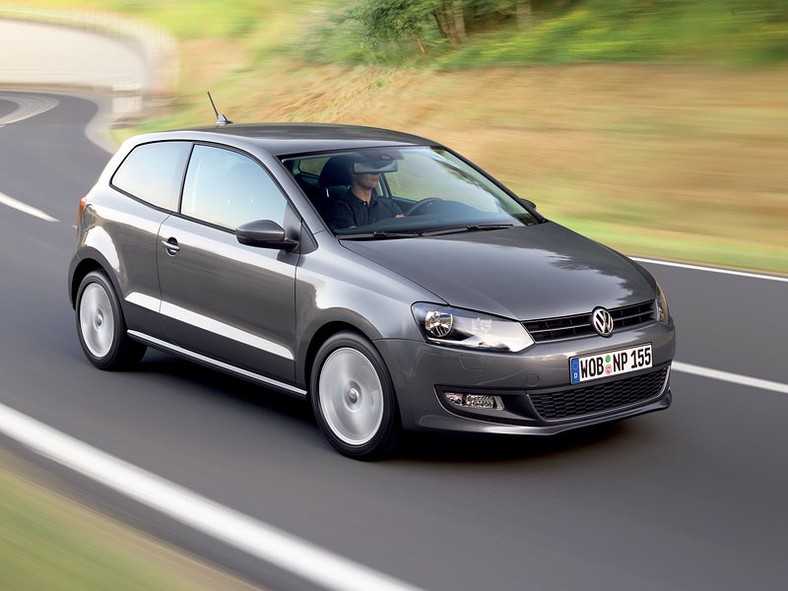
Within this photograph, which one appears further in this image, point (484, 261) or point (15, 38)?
point (15, 38)

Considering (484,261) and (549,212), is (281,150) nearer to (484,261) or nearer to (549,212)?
(484,261)

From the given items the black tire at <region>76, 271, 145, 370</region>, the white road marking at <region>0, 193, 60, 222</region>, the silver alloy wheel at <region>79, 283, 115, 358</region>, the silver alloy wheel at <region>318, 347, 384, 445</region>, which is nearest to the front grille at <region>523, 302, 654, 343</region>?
the silver alloy wheel at <region>318, 347, 384, 445</region>

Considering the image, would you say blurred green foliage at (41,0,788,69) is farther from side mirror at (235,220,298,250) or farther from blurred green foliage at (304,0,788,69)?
side mirror at (235,220,298,250)

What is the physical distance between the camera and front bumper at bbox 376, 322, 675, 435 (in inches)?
228

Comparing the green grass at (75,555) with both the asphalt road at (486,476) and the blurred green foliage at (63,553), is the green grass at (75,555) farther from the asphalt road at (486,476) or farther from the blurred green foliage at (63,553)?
the asphalt road at (486,476)

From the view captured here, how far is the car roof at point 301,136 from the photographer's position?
7.14 meters

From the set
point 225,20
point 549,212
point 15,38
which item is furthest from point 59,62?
point 549,212

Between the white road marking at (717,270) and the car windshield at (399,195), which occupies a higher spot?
the car windshield at (399,195)

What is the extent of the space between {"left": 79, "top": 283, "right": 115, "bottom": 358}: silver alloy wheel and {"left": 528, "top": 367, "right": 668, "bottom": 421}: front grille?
10.6ft

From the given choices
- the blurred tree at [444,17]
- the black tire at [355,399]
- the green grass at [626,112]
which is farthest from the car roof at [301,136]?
the blurred tree at [444,17]

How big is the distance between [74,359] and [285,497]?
10.5 feet

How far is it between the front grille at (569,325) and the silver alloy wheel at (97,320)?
10.6 ft

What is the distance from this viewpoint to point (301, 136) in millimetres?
7406

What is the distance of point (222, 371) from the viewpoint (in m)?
7.09
